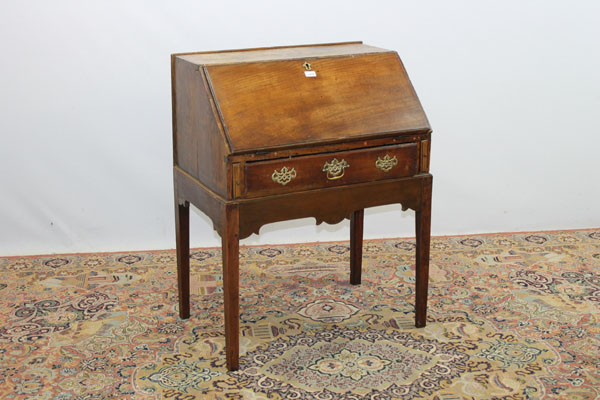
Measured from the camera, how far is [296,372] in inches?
122

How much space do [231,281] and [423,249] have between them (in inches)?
34.0

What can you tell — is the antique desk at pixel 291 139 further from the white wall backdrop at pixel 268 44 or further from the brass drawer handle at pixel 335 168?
the white wall backdrop at pixel 268 44

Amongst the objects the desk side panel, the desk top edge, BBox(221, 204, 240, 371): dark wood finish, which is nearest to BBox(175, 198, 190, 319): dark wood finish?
the desk side panel

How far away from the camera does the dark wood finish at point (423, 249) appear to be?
328 cm

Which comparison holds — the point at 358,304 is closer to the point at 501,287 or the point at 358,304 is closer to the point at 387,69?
the point at 501,287

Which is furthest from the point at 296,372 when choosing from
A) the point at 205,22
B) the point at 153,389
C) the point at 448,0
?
the point at 448,0

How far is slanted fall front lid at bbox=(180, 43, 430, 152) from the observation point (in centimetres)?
291

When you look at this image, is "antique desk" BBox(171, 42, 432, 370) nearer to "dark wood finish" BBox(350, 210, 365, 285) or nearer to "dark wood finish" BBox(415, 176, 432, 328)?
"dark wood finish" BBox(415, 176, 432, 328)

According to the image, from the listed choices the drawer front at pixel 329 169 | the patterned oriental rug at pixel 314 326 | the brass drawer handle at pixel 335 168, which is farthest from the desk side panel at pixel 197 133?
the patterned oriental rug at pixel 314 326

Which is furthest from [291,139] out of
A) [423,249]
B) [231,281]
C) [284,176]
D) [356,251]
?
[356,251]

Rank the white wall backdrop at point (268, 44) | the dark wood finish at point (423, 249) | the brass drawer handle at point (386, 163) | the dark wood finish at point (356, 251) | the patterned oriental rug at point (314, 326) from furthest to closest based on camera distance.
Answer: the white wall backdrop at point (268, 44), the dark wood finish at point (356, 251), the dark wood finish at point (423, 249), the brass drawer handle at point (386, 163), the patterned oriental rug at point (314, 326)

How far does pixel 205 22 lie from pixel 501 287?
2023 mm

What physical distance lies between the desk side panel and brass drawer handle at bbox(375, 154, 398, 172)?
63 cm

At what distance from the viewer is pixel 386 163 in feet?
10.3
